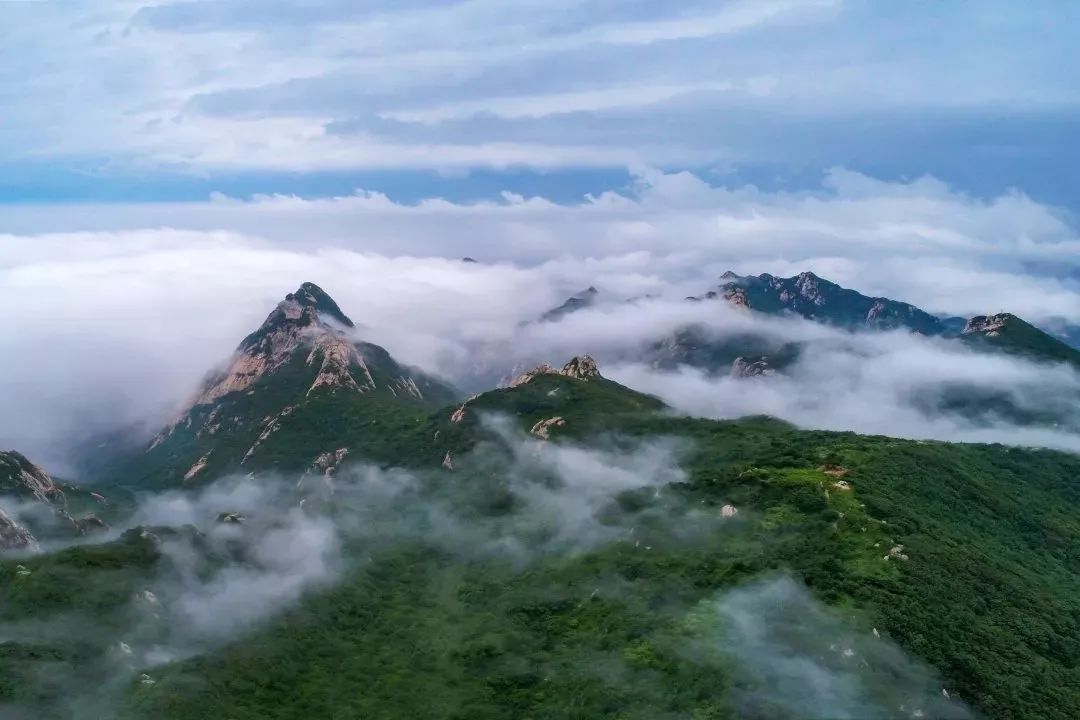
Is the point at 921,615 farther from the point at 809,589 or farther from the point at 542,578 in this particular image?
the point at 542,578

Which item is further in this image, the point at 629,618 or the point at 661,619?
the point at 629,618

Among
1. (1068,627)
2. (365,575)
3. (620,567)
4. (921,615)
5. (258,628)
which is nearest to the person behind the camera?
(921,615)

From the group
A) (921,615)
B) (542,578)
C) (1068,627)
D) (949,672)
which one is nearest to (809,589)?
(921,615)

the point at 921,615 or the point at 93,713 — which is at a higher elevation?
the point at 921,615

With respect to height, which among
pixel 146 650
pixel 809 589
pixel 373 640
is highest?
pixel 809 589

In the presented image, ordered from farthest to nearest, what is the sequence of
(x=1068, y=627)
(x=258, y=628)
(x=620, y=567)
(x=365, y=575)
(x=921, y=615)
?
(x=365, y=575) < (x=620, y=567) < (x=258, y=628) < (x=1068, y=627) < (x=921, y=615)

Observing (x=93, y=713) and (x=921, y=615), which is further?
(x=921, y=615)

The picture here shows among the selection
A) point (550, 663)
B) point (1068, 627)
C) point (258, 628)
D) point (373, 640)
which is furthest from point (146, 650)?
point (1068, 627)

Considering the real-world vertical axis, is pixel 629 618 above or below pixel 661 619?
below

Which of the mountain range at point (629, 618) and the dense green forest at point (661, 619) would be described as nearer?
the dense green forest at point (661, 619)

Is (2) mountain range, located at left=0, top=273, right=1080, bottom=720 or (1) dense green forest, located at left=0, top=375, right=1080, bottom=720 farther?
(2) mountain range, located at left=0, top=273, right=1080, bottom=720
